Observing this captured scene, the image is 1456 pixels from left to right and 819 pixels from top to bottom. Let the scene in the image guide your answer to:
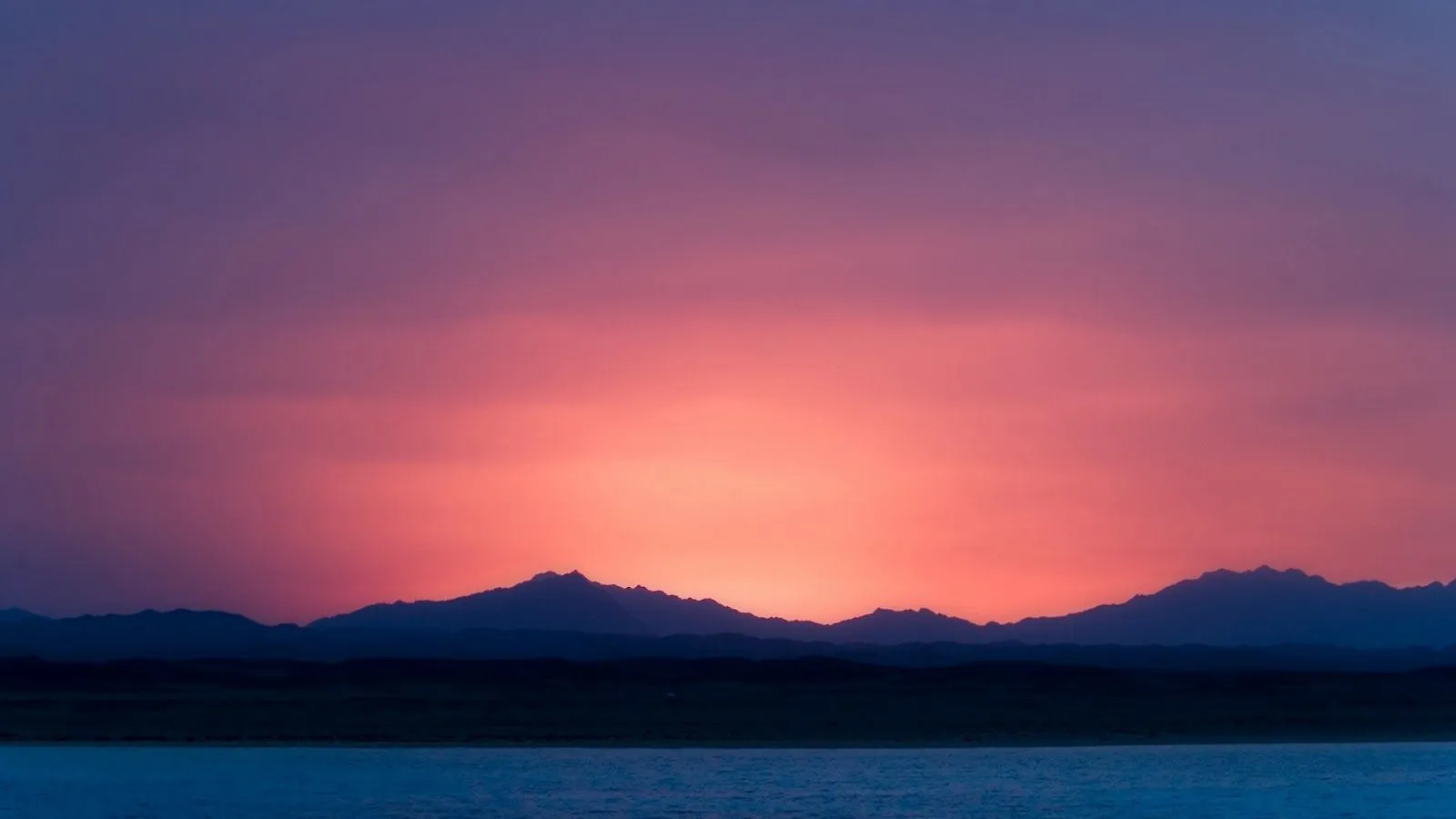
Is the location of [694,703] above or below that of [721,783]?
above

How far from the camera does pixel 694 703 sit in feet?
230

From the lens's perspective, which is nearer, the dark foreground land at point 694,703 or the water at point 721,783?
the water at point 721,783

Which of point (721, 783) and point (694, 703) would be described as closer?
point (721, 783)

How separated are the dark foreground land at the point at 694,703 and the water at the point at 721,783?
16.7ft

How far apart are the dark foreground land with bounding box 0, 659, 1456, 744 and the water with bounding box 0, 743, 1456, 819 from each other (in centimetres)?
508

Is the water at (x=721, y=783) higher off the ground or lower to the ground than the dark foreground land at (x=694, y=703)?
lower

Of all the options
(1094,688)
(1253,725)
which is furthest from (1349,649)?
(1253,725)

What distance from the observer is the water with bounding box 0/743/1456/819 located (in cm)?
3788

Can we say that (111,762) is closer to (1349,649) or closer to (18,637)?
(18,637)

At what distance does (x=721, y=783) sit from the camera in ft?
141

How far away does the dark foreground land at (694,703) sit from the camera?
59719 millimetres

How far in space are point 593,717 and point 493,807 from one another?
26.3m

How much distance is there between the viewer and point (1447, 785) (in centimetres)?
4478

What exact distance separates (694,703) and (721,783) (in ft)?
89.8
